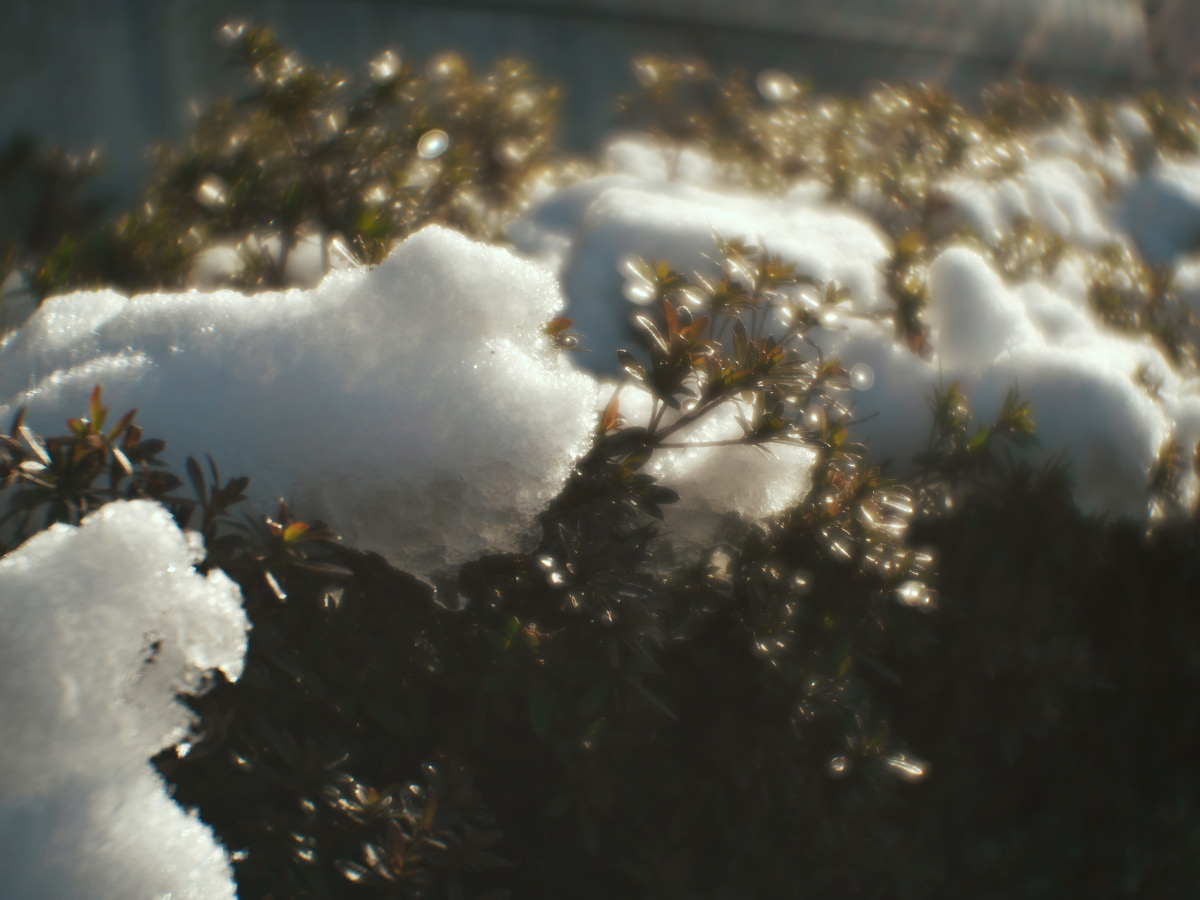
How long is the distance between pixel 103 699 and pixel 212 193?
1578 millimetres

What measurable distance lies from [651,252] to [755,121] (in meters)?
1.53

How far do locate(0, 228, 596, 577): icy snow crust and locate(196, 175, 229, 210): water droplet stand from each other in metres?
0.78

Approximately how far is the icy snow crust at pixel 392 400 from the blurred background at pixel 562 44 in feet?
6.53

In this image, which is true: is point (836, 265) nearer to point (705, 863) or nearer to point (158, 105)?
point (705, 863)

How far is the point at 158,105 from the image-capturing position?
117 inches

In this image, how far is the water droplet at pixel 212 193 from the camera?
190 cm

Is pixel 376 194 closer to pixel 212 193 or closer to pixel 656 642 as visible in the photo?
pixel 212 193

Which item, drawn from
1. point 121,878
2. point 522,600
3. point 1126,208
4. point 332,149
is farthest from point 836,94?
point 121,878

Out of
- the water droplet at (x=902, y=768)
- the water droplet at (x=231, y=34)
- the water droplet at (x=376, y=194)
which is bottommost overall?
the water droplet at (x=902, y=768)

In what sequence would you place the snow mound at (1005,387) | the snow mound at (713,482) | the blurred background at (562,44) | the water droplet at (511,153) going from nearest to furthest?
1. the snow mound at (713,482)
2. the snow mound at (1005,387)
3. the water droplet at (511,153)
4. the blurred background at (562,44)

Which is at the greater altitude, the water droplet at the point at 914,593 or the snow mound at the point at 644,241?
the snow mound at the point at 644,241

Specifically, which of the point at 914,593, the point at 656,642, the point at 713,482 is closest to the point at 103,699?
the point at 656,642

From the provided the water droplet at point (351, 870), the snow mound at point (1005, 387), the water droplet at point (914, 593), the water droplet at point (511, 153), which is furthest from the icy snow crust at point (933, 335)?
the water droplet at point (351, 870)

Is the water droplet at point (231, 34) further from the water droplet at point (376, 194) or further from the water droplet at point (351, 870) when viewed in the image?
the water droplet at point (351, 870)
